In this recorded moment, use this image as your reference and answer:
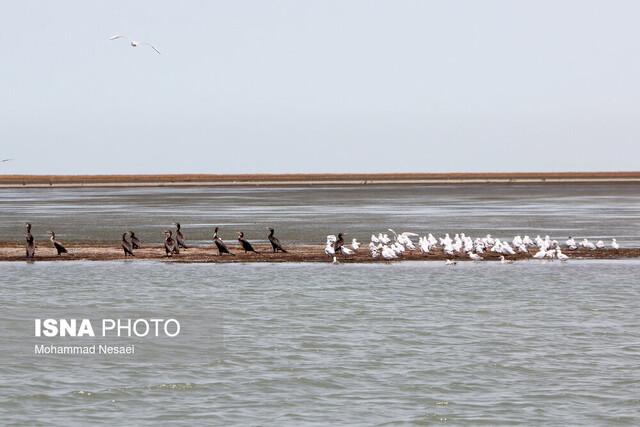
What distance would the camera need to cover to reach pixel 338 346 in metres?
23.3

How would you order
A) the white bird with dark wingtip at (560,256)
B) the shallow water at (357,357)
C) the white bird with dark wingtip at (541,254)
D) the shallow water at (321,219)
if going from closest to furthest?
the shallow water at (357,357)
the white bird with dark wingtip at (560,256)
the white bird with dark wingtip at (541,254)
the shallow water at (321,219)

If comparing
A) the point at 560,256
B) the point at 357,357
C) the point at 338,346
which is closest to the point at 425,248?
the point at 560,256

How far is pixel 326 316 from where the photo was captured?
89.2 ft

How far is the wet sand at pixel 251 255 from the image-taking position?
39.2 meters

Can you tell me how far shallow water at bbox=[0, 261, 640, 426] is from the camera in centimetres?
1809

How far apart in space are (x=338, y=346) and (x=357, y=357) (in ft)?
4.14

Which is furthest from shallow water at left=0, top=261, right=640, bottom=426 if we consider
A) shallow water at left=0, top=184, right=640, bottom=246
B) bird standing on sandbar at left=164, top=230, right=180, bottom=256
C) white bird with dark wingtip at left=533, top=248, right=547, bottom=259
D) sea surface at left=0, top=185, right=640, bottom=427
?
shallow water at left=0, top=184, right=640, bottom=246

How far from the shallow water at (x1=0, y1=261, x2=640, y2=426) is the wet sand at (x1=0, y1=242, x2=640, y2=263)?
4075mm

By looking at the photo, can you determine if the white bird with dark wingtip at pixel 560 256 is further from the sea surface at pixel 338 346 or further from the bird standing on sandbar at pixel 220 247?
the bird standing on sandbar at pixel 220 247

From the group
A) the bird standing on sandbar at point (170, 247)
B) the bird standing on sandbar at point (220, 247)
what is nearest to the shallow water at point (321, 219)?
the bird standing on sandbar at point (170, 247)

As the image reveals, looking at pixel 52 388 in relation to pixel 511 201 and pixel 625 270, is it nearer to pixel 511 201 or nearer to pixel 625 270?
pixel 625 270

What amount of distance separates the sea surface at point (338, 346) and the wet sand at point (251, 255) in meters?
1.08

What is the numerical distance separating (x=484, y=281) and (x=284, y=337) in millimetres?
10758

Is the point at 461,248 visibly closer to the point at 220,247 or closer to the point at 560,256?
the point at 560,256
